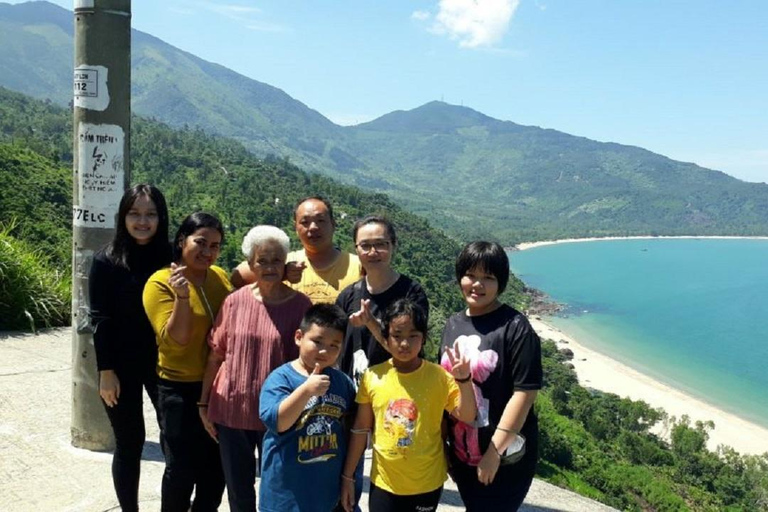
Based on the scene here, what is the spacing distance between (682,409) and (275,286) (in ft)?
132

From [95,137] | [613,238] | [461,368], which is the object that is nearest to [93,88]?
[95,137]

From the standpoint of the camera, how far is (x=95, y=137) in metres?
3.58

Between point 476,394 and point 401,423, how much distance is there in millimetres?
295

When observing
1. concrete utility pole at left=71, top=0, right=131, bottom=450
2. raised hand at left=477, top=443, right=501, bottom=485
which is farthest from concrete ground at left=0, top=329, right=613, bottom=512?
raised hand at left=477, top=443, right=501, bottom=485

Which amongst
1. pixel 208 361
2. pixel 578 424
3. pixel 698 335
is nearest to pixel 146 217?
pixel 208 361

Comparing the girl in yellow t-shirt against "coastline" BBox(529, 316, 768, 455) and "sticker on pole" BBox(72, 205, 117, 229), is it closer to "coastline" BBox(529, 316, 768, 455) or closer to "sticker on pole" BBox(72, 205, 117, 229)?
"sticker on pole" BBox(72, 205, 117, 229)

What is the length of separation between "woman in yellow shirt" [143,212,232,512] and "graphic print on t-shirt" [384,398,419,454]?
833mm

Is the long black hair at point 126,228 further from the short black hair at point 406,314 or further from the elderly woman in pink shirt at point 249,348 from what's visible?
the short black hair at point 406,314

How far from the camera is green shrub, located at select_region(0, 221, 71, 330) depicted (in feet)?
20.6

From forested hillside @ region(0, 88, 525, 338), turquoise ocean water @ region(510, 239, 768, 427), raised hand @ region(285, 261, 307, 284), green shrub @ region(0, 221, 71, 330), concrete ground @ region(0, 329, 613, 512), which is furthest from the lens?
turquoise ocean water @ region(510, 239, 768, 427)

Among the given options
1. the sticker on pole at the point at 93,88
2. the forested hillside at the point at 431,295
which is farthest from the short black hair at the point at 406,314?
the forested hillside at the point at 431,295

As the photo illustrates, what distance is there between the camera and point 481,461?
7.66 ft

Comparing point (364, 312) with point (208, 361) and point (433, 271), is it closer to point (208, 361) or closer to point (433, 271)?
point (208, 361)

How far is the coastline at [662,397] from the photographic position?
34.2m
